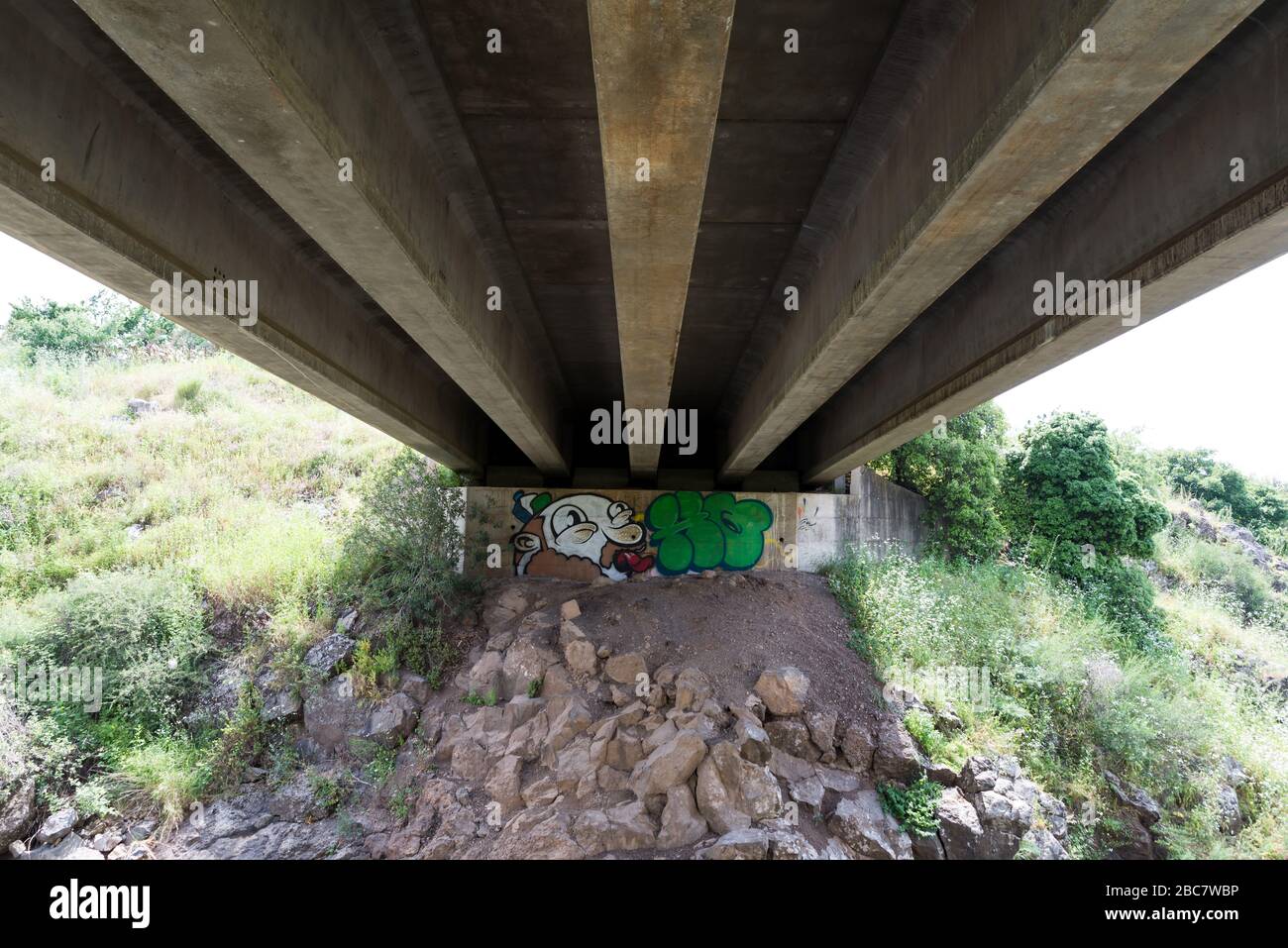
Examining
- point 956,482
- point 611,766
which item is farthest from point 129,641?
point 956,482

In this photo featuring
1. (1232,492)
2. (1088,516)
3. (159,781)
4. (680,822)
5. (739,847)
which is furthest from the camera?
(1232,492)

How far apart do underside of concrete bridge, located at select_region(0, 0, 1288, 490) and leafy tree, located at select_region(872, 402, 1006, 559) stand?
12103mm

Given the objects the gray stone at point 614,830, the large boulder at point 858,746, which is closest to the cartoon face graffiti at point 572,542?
the large boulder at point 858,746

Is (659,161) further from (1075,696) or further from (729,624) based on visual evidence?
(1075,696)

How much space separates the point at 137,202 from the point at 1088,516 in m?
21.7

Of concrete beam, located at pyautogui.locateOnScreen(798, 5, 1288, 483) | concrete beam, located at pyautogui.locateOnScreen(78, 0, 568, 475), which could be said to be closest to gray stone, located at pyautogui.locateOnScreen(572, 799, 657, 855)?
concrete beam, located at pyautogui.locateOnScreen(78, 0, 568, 475)

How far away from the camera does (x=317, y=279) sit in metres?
7.75

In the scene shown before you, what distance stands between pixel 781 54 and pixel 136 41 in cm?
373

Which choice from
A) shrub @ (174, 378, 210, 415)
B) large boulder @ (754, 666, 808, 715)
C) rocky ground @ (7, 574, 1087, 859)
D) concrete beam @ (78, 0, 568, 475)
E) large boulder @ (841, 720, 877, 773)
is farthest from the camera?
shrub @ (174, 378, 210, 415)

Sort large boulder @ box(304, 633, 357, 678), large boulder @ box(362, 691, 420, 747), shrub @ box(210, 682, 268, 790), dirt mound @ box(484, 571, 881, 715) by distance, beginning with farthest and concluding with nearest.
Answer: large boulder @ box(304, 633, 357, 678), dirt mound @ box(484, 571, 881, 715), large boulder @ box(362, 691, 420, 747), shrub @ box(210, 682, 268, 790)

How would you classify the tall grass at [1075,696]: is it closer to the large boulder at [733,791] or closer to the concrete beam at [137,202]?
the large boulder at [733,791]

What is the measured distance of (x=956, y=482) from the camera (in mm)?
19344

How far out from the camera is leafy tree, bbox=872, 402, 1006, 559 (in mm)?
19219

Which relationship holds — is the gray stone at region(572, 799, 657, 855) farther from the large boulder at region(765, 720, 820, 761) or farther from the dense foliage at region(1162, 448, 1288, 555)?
the dense foliage at region(1162, 448, 1288, 555)
